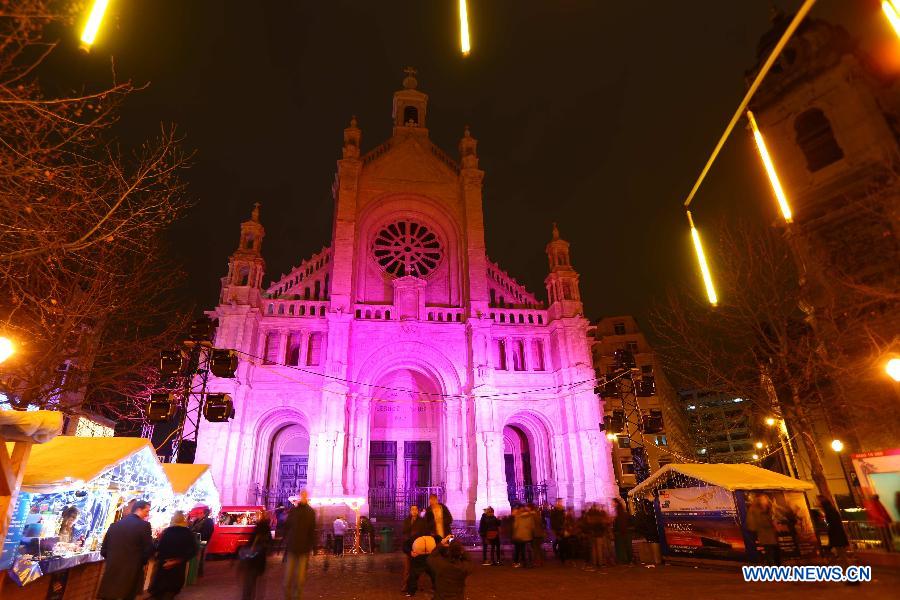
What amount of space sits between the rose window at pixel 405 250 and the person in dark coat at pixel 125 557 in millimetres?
22046

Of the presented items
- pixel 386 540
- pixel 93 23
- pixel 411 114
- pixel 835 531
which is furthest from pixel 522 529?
pixel 411 114

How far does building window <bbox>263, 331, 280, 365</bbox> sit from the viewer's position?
A: 23969mm

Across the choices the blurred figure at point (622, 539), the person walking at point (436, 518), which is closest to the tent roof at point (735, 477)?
the blurred figure at point (622, 539)

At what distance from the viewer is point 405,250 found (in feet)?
94.3

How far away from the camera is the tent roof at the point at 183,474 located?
1081cm

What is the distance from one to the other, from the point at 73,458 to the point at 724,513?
13275mm

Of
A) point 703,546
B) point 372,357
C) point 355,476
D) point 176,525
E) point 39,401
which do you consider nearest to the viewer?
point 176,525

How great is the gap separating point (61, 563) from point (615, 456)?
142 ft

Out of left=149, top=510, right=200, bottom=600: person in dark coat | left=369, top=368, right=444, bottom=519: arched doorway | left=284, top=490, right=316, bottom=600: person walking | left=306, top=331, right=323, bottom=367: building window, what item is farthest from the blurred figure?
left=306, top=331, right=323, bottom=367: building window

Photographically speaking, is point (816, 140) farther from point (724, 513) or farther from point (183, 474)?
point (183, 474)

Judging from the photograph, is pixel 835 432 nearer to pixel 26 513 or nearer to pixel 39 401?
pixel 26 513

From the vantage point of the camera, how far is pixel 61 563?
21.9 feet

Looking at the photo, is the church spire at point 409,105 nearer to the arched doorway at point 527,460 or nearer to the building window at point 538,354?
the building window at point 538,354

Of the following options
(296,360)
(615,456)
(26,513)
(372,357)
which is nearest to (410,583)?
(26,513)
